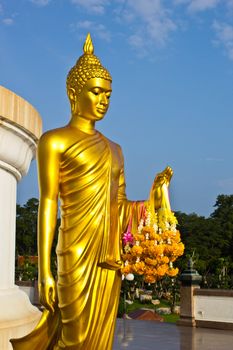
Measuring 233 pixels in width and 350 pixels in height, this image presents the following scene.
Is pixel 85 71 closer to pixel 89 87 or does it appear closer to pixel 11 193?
pixel 89 87

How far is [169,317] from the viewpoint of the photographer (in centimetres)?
1557

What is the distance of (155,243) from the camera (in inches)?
151

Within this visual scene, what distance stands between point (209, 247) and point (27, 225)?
1204 cm

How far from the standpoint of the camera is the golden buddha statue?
2924 millimetres

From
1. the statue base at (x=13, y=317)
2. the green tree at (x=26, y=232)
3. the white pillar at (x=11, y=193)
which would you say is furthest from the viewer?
the green tree at (x=26, y=232)

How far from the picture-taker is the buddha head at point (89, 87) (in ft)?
10.2

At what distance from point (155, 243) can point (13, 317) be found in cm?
146

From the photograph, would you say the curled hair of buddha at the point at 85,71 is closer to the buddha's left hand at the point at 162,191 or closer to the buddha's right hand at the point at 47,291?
the buddha's left hand at the point at 162,191

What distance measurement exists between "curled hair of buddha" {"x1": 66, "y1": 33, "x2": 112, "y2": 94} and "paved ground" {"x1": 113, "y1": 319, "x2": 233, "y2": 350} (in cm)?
543

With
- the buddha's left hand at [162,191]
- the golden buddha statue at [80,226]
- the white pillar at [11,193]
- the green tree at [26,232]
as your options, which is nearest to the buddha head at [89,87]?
the golden buddha statue at [80,226]

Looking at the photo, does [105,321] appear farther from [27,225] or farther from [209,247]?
[27,225]

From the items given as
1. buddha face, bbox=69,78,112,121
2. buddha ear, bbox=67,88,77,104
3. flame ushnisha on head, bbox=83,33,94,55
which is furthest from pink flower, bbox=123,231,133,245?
flame ushnisha on head, bbox=83,33,94,55

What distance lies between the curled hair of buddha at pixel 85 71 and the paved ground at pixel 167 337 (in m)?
5.43

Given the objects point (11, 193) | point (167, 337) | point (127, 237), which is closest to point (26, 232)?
point (167, 337)
